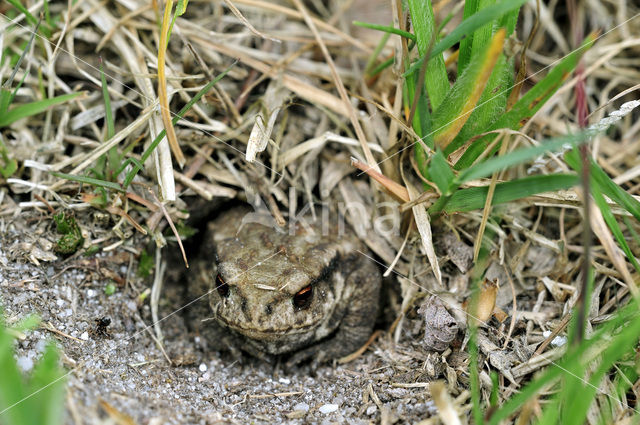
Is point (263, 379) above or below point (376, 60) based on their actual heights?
below

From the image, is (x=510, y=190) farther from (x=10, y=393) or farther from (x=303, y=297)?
(x=10, y=393)

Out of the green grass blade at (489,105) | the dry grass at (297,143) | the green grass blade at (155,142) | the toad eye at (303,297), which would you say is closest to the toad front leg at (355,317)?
the dry grass at (297,143)

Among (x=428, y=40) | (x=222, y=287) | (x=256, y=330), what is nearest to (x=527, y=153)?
(x=428, y=40)

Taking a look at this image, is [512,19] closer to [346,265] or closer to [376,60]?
[376,60]

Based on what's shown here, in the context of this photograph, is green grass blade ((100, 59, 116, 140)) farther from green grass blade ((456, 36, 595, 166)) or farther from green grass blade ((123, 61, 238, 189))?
green grass blade ((456, 36, 595, 166))

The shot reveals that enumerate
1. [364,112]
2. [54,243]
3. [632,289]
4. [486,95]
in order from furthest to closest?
[364,112], [54,243], [486,95], [632,289]

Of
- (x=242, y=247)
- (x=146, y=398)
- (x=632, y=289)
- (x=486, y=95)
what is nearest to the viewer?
(x=146, y=398)

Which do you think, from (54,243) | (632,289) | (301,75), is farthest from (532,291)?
(54,243)
